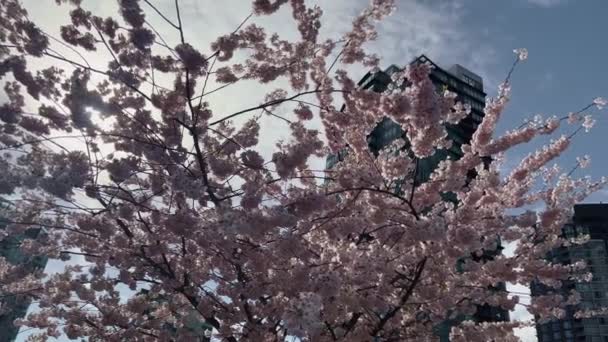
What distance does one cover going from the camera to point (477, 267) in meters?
7.08

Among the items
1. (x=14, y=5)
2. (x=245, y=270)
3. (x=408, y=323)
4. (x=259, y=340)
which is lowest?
(x=259, y=340)

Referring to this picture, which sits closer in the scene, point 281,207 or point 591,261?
point 281,207

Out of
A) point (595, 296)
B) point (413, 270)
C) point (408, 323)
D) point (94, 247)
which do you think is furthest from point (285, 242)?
point (595, 296)

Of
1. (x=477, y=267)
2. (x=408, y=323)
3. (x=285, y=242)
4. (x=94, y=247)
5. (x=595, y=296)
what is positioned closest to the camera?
(x=285, y=242)

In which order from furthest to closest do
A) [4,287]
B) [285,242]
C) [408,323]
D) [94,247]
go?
[4,287] < [94,247] < [408,323] < [285,242]

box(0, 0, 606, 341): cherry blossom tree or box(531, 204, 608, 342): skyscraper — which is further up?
box(531, 204, 608, 342): skyscraper

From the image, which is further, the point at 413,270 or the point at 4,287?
the point at 4,287

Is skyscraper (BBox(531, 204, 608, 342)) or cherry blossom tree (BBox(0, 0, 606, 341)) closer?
cherry blossom tree (BBox(0, 0, 606, 341))

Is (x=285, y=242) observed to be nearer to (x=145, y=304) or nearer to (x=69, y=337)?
(x=145, y=304)

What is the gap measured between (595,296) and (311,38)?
10388cm

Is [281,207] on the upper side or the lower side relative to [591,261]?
lower

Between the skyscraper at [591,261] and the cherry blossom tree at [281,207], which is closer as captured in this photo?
the cherry blossom tree at [281,207]

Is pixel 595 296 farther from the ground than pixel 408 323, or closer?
farther from the ground

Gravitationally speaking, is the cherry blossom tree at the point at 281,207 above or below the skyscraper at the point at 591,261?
below
